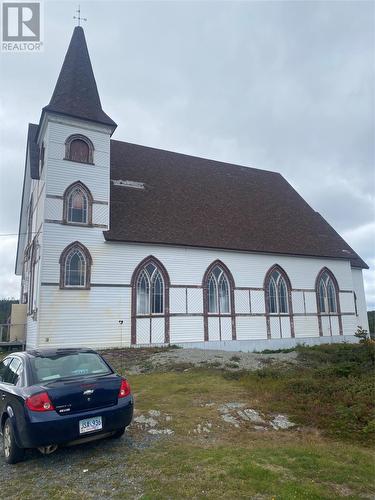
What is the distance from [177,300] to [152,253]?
2942 mm

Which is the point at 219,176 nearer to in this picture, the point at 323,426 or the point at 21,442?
the point at 323,426

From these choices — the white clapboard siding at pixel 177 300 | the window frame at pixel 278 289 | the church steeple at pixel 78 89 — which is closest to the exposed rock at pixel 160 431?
the white clapboard siding at pixel 177 300

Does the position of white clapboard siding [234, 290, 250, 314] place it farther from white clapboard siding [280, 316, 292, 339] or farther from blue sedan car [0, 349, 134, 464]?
blue sedan car [0, 349, 134, 464]

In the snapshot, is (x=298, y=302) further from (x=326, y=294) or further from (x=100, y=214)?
(x=100, y=214)

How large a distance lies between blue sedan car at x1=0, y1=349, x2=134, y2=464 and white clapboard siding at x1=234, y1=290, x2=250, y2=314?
1564 cm

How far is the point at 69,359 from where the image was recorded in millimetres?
6574

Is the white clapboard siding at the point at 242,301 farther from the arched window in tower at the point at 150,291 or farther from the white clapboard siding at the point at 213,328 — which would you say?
the arched window in tower at the point at 150,291

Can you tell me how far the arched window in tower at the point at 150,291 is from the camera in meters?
19.5

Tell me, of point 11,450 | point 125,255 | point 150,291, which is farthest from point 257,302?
point 11,450

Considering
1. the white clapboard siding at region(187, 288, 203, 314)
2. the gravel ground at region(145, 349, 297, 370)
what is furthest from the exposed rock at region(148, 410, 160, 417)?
the white clapboard siding at region(187, 288, 203, 314)

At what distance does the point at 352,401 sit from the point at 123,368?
27.3 feet

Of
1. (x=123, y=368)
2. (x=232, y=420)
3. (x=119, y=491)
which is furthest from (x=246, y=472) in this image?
(x=123, y=368)

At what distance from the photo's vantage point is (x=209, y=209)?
78.4 ft

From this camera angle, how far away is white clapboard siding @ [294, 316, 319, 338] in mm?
23391
